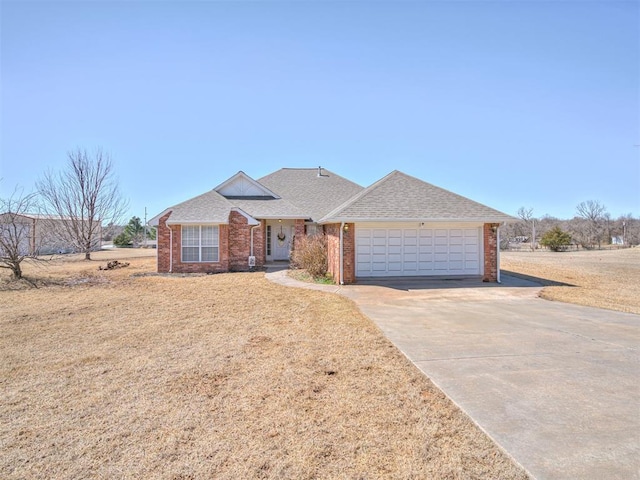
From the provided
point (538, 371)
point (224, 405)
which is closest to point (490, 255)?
point (538, 371)

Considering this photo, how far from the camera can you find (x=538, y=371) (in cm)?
496

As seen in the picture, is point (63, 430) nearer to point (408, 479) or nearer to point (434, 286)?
point (408, 479)

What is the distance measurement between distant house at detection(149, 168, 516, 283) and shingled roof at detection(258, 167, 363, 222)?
476mm

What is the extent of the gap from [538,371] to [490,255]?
395 inches

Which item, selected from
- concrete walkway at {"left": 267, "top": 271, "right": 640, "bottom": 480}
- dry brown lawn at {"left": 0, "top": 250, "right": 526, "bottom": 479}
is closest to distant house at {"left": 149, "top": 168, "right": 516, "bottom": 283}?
concrete walkway at {"left": 267, "top": 271, "right": 640, "bottom": 480}

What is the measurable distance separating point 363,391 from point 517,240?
52.2 m

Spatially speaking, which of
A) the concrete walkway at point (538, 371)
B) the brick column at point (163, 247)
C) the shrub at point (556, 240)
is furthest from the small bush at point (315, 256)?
the shrub at point (556, 240)

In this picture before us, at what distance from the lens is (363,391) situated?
4.38m

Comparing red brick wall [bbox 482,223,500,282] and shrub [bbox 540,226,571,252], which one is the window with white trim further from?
shrub [bbox 540,226,571,252]

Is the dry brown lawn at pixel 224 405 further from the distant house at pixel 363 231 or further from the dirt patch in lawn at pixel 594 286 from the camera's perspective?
the dirt patch in lawn at pixel 594 286

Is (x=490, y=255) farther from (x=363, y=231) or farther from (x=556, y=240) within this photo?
(x=556, y=240)

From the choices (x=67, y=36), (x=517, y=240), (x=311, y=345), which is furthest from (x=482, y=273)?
(x=517, y=240)

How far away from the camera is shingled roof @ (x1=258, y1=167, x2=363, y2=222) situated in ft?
72.5

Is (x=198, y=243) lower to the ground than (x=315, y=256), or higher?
higher
